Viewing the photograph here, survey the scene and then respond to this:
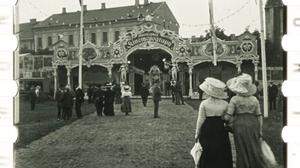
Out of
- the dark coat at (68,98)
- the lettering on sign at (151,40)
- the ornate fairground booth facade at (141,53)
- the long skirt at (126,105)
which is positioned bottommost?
the long skirt at (126,105)

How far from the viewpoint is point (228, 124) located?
442cm

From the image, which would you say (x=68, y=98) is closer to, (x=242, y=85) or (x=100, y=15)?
(x=100, y=15)

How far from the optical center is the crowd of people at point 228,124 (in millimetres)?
4250

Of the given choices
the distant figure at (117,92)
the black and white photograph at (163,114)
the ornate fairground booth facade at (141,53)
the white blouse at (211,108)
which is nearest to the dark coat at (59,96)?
the black and white photograph at (163,114)

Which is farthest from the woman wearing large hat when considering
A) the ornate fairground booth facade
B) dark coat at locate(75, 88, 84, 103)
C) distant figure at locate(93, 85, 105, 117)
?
the ornate fairground booth facade

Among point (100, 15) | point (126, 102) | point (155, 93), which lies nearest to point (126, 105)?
point (126, 102)

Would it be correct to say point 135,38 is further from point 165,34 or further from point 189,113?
point 189,113

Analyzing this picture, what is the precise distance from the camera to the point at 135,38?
21.2 m

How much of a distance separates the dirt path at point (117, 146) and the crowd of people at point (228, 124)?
1608 millimetres

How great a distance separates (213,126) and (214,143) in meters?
0.15

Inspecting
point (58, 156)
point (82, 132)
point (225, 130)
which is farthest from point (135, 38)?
point (225, 130)

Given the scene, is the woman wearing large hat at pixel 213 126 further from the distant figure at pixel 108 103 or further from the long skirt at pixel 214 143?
the distant figure at pixel 108 103

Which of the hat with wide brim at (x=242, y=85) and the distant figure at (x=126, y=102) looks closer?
the hat with wide brim at (x=242, y=85)

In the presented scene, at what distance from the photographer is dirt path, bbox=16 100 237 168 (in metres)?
6.09
